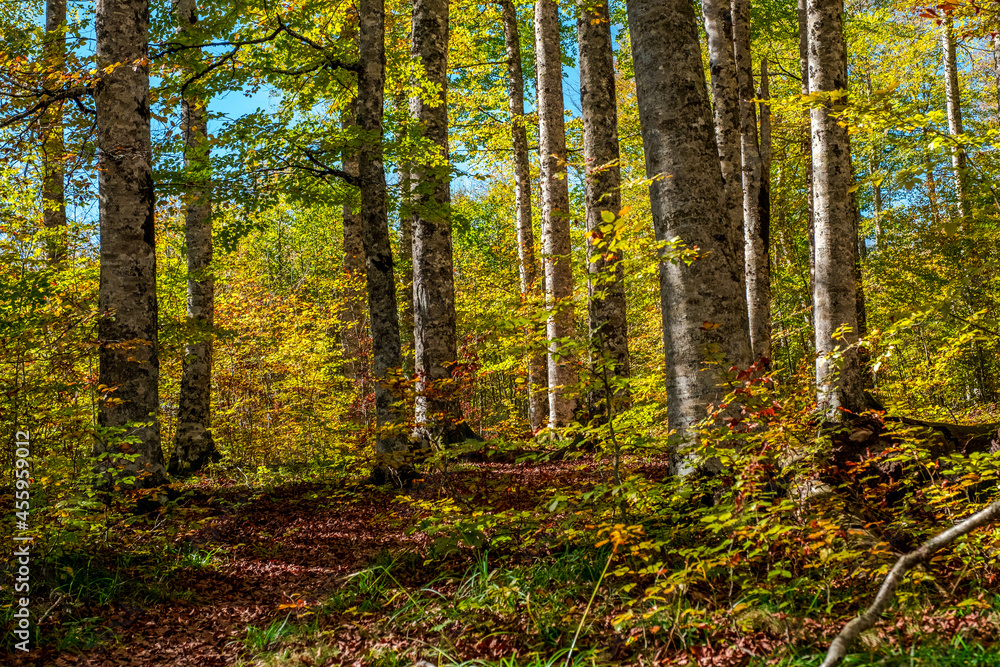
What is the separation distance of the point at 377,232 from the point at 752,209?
249 inches

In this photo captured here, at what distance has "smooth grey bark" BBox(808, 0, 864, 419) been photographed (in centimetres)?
616

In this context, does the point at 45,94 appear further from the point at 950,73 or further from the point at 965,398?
the point at 965,398

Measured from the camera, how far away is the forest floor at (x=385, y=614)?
9.27 feet

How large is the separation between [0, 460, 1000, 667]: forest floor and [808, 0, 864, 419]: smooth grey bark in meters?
→ 3.54

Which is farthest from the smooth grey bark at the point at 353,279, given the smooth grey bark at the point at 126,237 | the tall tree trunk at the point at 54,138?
the smooth grey bark at the point at 126,237

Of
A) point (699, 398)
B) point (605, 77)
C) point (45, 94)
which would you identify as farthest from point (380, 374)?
point (605, 77)

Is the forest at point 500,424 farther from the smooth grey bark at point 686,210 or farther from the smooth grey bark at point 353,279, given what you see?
the smooth grey bark at point 353,279

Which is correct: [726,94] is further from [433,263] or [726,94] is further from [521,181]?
[521,181]

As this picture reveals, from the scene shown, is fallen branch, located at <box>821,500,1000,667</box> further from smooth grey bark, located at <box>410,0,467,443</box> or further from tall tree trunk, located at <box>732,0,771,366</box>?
tall tree trunk, located at <box>732,0,771,366</box>

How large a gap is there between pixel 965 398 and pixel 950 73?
8.38m

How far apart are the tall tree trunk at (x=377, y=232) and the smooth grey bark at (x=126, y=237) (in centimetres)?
233

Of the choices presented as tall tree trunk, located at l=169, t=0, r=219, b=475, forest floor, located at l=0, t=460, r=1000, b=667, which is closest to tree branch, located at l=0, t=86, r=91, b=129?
tall tree trunk, located at l=169, t=0, r=219, b=475

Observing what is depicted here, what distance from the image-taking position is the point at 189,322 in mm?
8109

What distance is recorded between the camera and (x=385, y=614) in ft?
12.7
